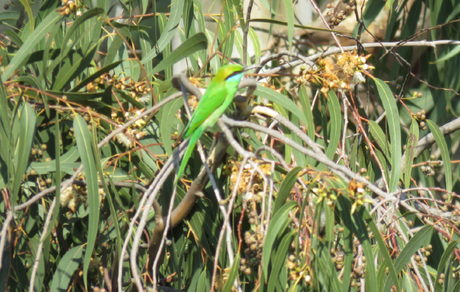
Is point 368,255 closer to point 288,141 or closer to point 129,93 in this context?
point 288,141

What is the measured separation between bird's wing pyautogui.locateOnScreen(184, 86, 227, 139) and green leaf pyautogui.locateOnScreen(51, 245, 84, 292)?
0.55 meters

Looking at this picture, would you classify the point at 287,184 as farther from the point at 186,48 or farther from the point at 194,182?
the point at 186,48

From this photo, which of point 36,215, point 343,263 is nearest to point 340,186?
point 343,263

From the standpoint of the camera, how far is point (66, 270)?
155cm

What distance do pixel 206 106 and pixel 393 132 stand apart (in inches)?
22.8

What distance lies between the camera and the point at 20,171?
130cm

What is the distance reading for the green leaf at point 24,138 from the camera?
1300 millimetres

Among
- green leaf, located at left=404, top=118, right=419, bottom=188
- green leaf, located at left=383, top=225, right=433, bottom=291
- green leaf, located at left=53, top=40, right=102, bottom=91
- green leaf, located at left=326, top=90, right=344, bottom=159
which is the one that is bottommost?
green leaf, located at left=383, top=225, right=433, bottom=291

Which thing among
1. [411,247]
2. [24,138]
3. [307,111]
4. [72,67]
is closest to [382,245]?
[411,247]

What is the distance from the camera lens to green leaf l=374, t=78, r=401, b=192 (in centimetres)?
145

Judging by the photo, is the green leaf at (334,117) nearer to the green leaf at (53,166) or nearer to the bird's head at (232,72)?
the bird's head at (232,72)

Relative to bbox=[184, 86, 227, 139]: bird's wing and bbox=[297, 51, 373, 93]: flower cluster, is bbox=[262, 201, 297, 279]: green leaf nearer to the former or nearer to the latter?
bbox=[184, 86, 227, 139]: bird's wing

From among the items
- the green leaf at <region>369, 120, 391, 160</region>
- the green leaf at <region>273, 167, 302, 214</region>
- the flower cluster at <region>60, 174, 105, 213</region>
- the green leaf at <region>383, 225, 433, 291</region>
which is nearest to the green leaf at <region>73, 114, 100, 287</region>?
the flower cluster at <region>60, 174, 105, 213</region>

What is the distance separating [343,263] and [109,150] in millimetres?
909
